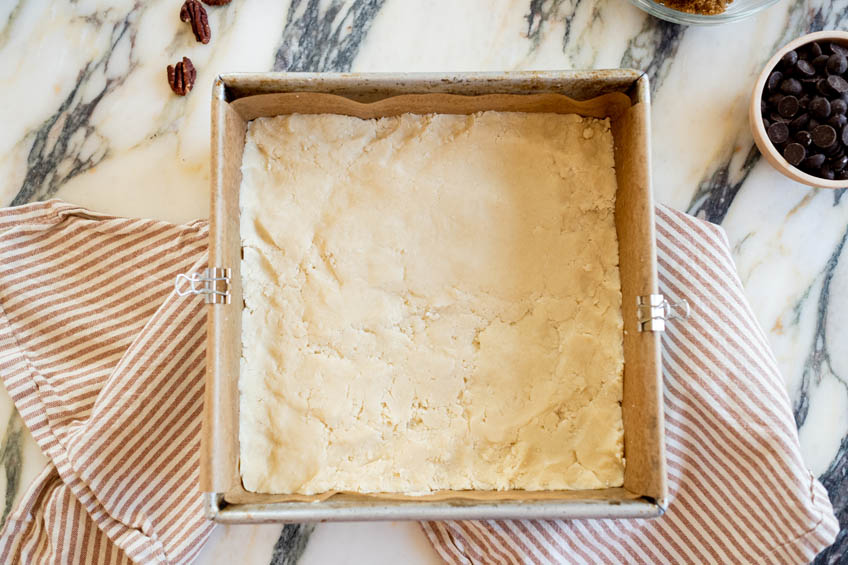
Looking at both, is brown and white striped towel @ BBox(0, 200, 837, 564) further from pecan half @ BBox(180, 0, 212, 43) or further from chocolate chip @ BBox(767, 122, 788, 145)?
pecan half @ BBox(180, 0, 212, 43)

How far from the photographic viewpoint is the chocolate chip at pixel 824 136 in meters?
1.04

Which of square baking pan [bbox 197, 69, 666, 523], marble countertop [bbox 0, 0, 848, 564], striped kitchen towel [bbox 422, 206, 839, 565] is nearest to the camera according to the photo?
square baking pan [bbox 197, 69, 666, 523]

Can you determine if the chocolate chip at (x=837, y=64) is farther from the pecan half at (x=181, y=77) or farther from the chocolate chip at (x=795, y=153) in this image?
the pecan half at (x=181, y=77)

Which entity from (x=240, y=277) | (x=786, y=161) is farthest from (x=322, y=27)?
(x=786, y=161)

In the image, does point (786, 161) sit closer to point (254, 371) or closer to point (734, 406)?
point (734, 406)

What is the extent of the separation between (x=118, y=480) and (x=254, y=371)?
0.28 m

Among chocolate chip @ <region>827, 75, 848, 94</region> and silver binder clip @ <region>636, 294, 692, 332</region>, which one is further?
chocolate chip @ <region>827, 75, 848, 94</region>

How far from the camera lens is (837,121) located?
105cm

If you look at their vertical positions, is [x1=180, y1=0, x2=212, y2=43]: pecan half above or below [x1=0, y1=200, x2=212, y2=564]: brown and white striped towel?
above

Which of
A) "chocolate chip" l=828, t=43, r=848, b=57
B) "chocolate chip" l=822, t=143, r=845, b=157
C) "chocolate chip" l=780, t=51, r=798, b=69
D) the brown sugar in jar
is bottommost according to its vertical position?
"chocolate chip" l=822, t=143, r=845, b=157

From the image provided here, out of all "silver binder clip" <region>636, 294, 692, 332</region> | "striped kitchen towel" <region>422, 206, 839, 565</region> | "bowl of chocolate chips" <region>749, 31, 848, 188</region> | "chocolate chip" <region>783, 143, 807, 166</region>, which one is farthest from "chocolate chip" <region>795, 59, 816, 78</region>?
"silver binder clip" <region>636, 294, 692, 332</region>

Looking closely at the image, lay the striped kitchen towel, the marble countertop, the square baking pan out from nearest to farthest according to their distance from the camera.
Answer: the square baking pan < the striped kitchen towel < the marble countertop

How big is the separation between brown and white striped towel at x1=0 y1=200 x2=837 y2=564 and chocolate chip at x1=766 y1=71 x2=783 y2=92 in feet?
0.79

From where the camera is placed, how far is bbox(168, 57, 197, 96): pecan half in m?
1.16
